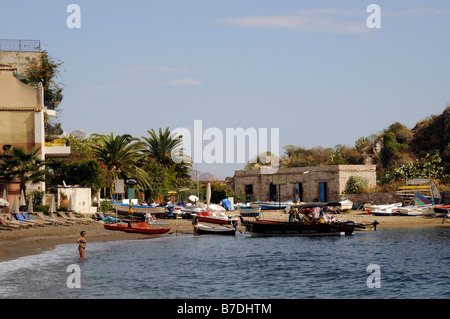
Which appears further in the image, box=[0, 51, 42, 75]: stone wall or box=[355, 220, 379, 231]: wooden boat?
box=[0, 51, 42, 75]: stone wall

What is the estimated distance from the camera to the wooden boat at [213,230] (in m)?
47.6

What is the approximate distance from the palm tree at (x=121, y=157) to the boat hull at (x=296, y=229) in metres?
20.6

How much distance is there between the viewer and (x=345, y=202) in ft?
207

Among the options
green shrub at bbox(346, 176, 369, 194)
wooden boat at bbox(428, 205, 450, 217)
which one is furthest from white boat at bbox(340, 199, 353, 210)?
wooden boat at bbox(428, 205, 450, 217)

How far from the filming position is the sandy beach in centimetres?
3328

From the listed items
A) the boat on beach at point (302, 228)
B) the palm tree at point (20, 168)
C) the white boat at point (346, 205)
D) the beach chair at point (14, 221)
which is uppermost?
the palm tree at point (20, 168)

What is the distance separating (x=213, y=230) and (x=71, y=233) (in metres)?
12.2

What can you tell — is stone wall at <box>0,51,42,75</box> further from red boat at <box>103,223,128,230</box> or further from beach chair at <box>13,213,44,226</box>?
red boat at <box>103,223,128,230</box>

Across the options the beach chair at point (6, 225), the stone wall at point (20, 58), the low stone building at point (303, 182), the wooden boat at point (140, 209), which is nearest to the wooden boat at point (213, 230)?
the wooden boat at point (140, 209)

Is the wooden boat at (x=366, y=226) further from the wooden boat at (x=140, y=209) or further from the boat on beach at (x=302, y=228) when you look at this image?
the wooden boat at (x=140, y=209)

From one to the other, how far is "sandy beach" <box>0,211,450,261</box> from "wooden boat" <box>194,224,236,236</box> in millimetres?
2175

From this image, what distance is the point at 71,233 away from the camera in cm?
4062
